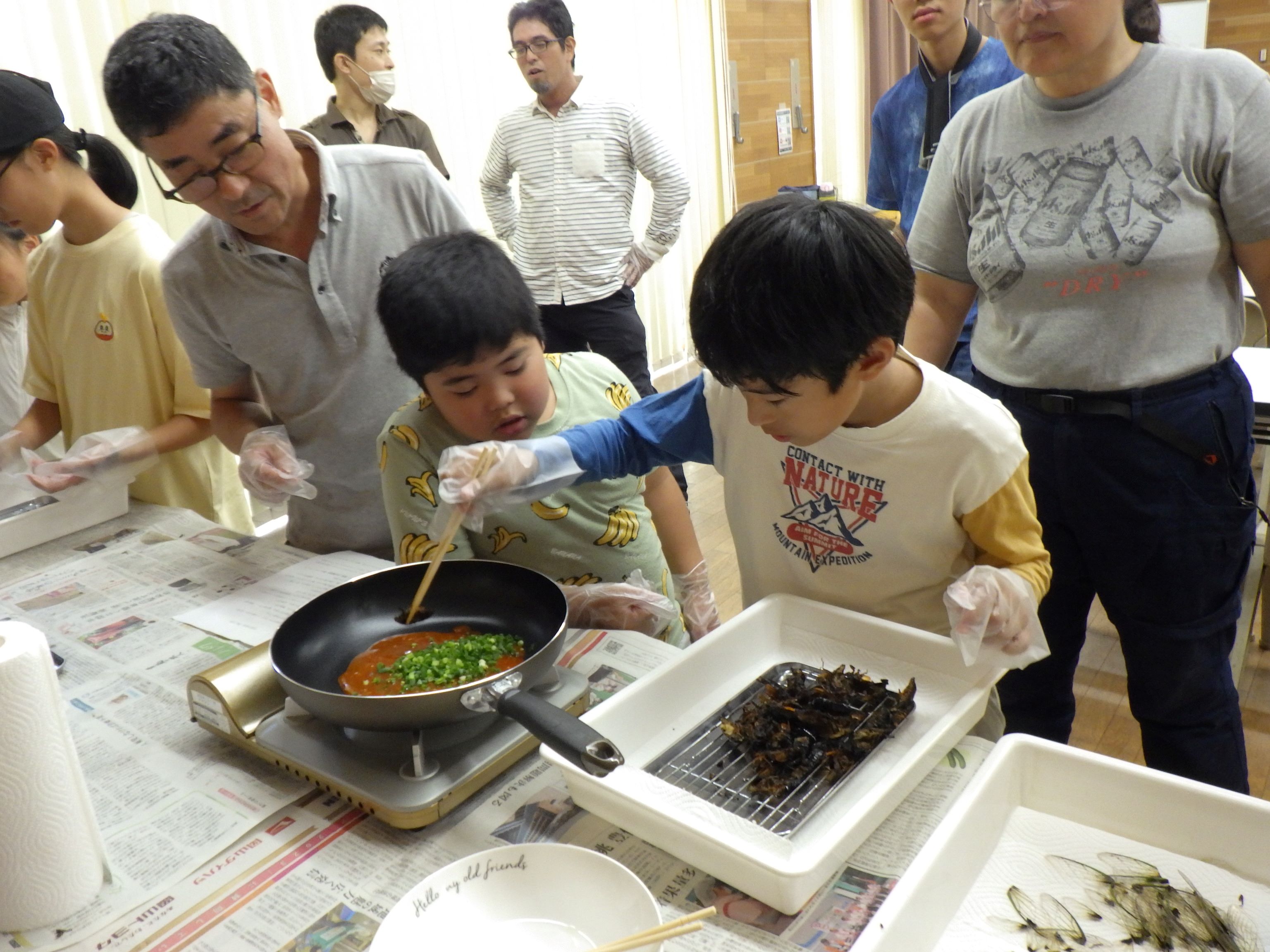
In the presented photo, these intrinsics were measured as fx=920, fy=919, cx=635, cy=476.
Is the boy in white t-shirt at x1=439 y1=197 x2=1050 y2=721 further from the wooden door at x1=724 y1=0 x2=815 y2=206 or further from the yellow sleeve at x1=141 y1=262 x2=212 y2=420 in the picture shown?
the wooden door at x1=724 y1=0 x2=815 y2=206

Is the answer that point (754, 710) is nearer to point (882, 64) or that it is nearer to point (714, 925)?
point (714, 925)

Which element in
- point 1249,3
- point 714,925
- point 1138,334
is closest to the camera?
point 714,925

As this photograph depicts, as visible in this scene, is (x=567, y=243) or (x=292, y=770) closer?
(x=292, y=770)

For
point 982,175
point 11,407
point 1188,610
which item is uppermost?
point 982,175

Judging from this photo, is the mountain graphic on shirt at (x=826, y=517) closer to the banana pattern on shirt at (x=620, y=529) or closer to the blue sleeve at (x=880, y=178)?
the banana pattern on shirt at (x=620, y=529)

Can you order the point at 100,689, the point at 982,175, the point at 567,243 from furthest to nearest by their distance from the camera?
the point at 567,243 → the point at 982,175 → the point at 100,689

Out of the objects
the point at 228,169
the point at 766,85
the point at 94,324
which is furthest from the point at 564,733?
the point at 766,85

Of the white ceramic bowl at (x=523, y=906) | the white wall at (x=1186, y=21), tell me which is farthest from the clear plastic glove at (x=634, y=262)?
the white wall at (x=1186, y=21)

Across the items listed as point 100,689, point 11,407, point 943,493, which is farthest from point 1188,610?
point 11,407

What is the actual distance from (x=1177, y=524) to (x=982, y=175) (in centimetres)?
67

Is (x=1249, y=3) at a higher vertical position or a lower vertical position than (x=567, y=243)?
higher

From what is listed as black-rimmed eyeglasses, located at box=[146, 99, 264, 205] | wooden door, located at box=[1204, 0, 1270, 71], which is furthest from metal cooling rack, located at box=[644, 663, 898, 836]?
wooden door, located at box=[1204, 0, 1270, 71]

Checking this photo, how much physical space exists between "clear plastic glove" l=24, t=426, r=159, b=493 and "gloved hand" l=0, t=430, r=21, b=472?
0.18m

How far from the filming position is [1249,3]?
6.22 meters
